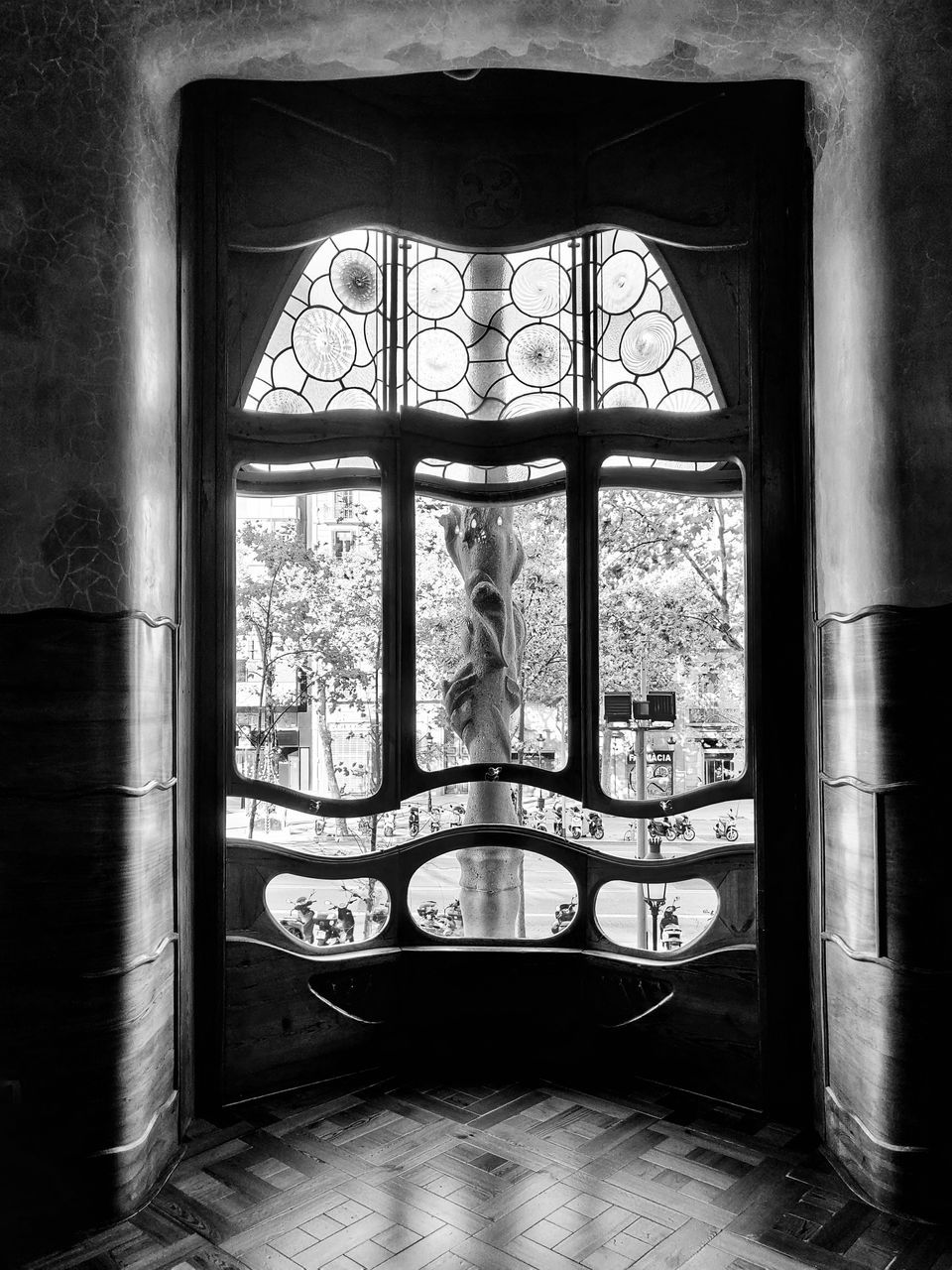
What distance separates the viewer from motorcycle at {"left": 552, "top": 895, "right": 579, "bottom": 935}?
12.5 ft

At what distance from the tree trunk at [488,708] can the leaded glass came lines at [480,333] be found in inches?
23.0

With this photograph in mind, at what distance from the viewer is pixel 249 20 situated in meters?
2.96

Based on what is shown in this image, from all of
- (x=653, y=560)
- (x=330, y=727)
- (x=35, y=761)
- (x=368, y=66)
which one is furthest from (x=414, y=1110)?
(x=368, y=66)

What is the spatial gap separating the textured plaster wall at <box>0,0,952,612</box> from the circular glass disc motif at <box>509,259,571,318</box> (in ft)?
2.67

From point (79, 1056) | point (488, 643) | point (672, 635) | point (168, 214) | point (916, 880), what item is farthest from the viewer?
point (672, 635)

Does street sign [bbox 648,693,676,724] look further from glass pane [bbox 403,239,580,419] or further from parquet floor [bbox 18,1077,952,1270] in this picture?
parquet floor [bbox 18,1077,952,1270]

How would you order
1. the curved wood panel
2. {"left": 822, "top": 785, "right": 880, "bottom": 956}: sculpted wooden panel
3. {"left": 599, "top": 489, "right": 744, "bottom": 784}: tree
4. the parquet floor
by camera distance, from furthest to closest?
{"left": 599, "top": 489, "right": 744, "bottom": 784}: tree
the curved wood panel
{"left": 822, "top": 785, "right": 880, "bottom": 956}: sculpted wooden panel
the parquet floor

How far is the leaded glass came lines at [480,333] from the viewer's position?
3711mm

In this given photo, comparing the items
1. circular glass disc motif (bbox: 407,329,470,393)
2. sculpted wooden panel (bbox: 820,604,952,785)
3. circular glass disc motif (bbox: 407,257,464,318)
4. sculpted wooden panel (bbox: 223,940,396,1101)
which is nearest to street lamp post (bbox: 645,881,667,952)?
sculpted wooden panel (bbox: 820,604,952,785)

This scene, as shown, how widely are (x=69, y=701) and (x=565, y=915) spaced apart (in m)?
2.14

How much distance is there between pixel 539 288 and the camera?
3.86m

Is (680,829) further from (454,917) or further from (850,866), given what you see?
(454,917)

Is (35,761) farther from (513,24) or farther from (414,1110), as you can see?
(513,24)

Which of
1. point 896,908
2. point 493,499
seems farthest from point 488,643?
point 896,908
